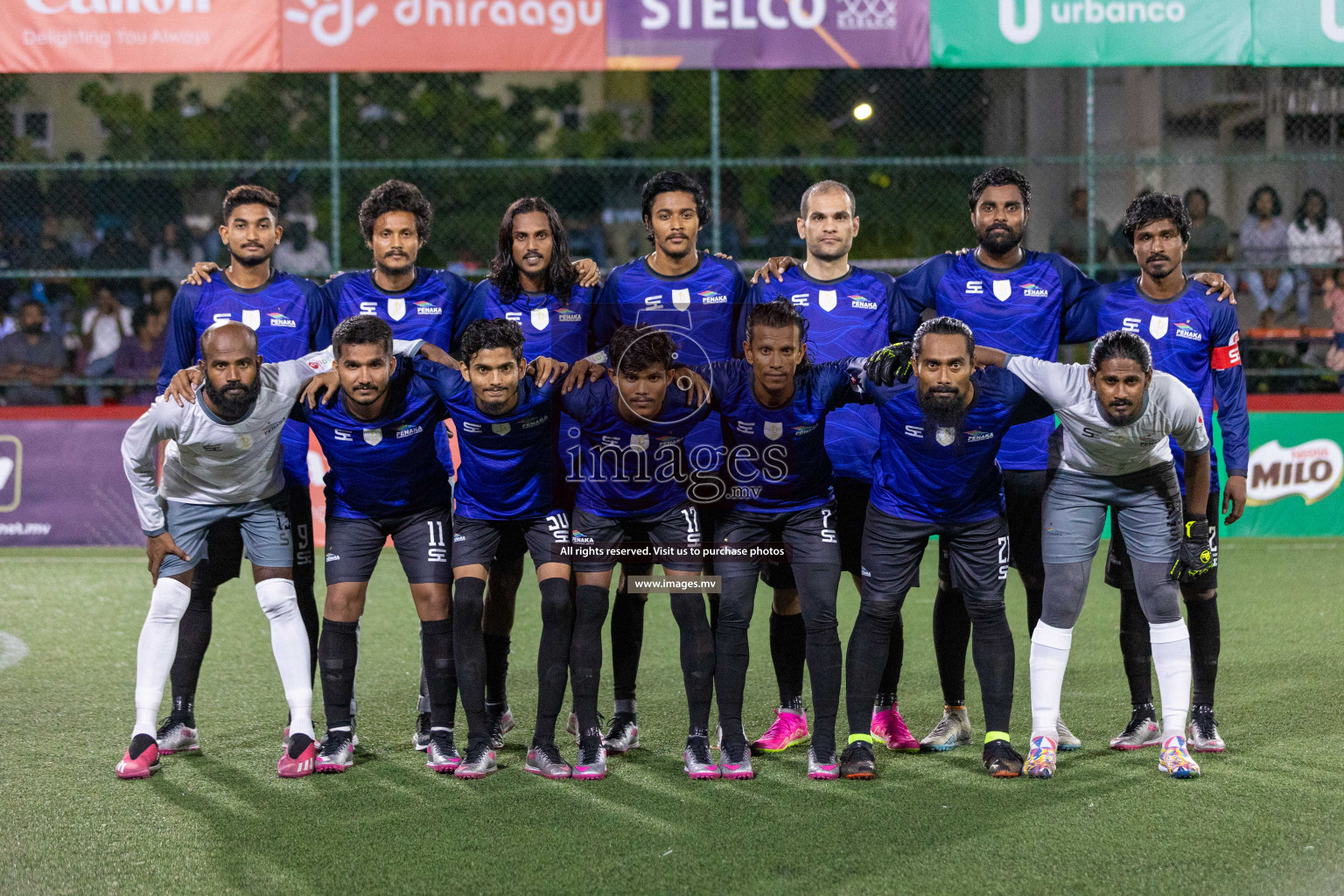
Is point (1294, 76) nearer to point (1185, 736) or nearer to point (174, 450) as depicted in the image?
point (1185, 736)

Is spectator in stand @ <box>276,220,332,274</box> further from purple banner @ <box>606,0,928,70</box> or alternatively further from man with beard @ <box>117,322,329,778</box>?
man with beard @ <box>117,322,329,778</box>

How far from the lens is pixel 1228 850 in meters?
3.93

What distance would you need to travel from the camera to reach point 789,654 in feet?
17.3

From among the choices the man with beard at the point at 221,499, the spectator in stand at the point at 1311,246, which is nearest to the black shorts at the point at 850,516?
the man with beard at the point at 221,499

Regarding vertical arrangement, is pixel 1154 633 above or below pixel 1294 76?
below

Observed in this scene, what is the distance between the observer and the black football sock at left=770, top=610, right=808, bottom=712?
208 inches

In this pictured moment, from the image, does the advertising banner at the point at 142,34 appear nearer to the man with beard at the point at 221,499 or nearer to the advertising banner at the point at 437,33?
the advertising banner at the point at 437,33

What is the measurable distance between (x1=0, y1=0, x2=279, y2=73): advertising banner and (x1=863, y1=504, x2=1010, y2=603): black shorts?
775 cm

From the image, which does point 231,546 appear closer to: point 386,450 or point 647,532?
point 386,450

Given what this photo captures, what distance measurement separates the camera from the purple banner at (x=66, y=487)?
10.2 metres

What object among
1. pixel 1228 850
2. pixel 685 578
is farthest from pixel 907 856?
pixel 685 578

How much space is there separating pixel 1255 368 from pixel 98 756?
10026 mm

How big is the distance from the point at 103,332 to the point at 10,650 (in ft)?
19.6

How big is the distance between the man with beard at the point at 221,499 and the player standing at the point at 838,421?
1768mm
